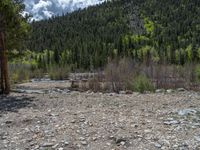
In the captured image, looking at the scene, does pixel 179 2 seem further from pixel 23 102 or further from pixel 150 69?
pixel 23 102

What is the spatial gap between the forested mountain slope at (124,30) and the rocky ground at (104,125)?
7369 cm

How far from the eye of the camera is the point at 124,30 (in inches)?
4892

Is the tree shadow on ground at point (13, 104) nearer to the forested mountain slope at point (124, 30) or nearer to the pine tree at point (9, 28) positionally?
the pine tree at point (9, 28)

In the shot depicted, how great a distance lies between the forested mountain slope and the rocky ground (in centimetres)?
7369

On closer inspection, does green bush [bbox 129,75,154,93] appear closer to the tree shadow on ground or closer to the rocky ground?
the rocky ground

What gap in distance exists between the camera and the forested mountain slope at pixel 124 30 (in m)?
98.2

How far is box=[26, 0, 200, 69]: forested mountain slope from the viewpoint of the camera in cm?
9819

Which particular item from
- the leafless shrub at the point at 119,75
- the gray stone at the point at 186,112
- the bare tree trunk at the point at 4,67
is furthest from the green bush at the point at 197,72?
the gray stone at the point at 186,112

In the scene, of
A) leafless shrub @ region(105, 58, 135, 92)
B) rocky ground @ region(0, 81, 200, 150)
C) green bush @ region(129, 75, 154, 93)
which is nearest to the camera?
rocky ground @ region(0, 81, 200, 150)

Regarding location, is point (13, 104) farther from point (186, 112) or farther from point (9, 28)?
point (186, 112)

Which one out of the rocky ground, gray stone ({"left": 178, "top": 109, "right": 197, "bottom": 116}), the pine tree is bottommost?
the rocky ground

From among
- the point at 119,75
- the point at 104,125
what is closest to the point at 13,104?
the point at 104,125

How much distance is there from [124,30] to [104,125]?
116669mm

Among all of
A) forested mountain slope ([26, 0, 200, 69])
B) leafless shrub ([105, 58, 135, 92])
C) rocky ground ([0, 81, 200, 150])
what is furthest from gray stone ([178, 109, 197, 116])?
forested mountain slope ([26, 0, 200, 69])
